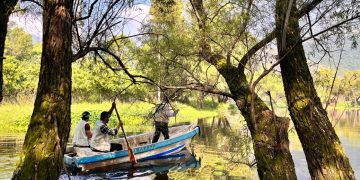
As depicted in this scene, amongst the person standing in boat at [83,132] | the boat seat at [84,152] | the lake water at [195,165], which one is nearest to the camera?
the person standing in boat at [83,132]

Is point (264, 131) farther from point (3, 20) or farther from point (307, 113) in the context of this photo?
point (3, 20)

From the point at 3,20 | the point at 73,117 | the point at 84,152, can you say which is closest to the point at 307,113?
the point at 3,20

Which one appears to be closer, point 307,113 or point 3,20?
point 3,20

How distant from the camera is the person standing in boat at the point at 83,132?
9917 mm

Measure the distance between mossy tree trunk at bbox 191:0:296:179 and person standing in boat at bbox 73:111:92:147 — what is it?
461cm

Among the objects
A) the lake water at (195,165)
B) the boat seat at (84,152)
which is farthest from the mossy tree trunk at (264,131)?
the boat seat at (84,152)

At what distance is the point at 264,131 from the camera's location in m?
5.45

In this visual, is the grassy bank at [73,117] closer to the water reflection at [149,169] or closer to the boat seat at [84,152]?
the water reflection at [149,169]

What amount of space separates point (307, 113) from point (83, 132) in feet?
22.4

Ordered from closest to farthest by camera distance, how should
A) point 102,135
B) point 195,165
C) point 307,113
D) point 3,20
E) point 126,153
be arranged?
point 3,20 → point 307,113 → point 102,135 → point 126,153 → point 195,165

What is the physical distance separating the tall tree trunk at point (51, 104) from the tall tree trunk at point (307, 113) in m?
2.32

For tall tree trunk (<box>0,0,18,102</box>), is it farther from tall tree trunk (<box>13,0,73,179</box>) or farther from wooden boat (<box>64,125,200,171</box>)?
wooden boat (<box>64,125,200,171</box>)

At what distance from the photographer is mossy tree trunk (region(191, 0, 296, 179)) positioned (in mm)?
5156

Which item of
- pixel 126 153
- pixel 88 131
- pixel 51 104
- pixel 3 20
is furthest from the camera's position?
pixel 126 153
